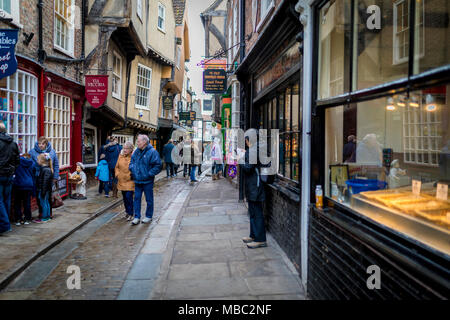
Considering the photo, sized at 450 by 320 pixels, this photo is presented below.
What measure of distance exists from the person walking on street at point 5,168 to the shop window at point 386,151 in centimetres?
560

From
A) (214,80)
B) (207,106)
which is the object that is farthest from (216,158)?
(207,106)

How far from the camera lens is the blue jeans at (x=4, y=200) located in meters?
6.54

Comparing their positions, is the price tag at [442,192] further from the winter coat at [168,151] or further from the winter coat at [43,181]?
the winter coat at [168,151]

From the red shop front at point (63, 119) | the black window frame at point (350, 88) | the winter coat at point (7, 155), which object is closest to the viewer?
the black window frame at point (350, 88)

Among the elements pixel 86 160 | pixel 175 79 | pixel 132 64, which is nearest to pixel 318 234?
pixel 86 160

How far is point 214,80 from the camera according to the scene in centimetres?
1545

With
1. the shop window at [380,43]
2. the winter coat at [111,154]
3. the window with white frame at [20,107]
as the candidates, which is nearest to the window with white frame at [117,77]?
the winter coat at [111,154]

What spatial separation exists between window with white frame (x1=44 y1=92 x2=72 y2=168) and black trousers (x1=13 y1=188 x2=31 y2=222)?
10.00 ft

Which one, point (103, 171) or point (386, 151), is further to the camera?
point (103, 171)

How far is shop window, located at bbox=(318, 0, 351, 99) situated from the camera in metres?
3.67

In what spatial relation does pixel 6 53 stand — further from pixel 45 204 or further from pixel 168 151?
pixel 168 151

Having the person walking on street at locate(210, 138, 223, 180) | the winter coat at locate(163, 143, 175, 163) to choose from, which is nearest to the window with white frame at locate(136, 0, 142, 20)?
the winter coat at locate(163, 143, 175, 163)

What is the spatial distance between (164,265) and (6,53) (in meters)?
4.69

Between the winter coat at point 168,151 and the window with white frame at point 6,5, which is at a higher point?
the window with white frame at point 6,5
